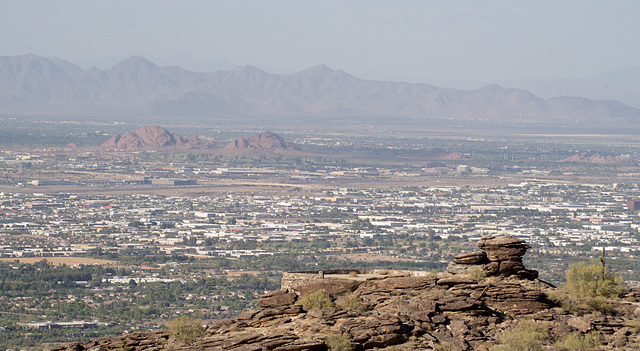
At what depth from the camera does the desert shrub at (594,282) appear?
113 ft

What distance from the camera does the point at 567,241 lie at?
143 m

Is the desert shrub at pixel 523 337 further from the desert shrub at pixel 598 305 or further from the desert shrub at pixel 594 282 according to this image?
the desert shrub at pixel 594 282

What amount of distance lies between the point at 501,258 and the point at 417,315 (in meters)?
3.96

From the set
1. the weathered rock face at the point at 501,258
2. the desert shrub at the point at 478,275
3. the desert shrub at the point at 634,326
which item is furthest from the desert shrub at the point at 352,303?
the desert shrub at the point at 634,326

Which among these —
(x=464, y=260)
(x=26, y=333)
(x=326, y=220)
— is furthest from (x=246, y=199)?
(x=464, y=260)

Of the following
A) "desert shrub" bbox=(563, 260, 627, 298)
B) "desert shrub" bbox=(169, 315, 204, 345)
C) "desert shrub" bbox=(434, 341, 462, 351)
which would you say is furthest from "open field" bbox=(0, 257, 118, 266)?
"desert shrub" bbox=(434, 341, 462, 351)

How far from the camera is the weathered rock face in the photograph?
3456 cm

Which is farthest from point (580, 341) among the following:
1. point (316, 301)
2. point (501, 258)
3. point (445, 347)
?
point (316, 301)

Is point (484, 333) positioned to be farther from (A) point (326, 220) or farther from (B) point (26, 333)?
(A) point (326, 220)

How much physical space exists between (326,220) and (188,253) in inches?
1609

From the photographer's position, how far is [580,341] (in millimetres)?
31312

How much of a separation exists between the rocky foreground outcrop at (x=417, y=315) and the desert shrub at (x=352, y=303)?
3 cm

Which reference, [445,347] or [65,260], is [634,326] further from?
[65,260]

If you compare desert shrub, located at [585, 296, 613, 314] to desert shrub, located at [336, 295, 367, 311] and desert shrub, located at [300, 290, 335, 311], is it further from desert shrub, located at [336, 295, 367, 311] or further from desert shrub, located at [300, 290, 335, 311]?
desert shrub, located at [300, 290, 335, 311]
